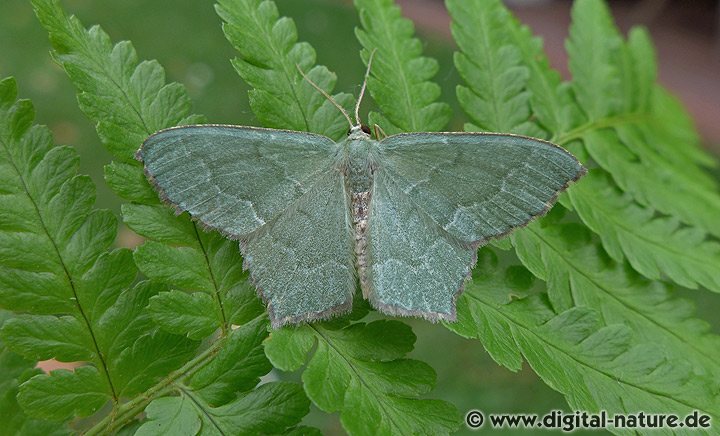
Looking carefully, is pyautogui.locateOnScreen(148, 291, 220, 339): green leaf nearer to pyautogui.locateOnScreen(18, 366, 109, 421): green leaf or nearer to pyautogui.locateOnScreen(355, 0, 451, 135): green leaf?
pyautogui.locateOnScreen(18, 366, 109, 421): green leaf

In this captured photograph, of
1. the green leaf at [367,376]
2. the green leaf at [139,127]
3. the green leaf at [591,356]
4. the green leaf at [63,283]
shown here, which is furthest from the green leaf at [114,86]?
Result: the green leaf at [591,356]

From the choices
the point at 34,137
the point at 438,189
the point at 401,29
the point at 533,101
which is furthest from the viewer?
the point at 533,101

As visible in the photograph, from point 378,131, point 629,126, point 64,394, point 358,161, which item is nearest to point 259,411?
point 64,394

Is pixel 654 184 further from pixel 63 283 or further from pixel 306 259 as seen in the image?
pixel 63 283

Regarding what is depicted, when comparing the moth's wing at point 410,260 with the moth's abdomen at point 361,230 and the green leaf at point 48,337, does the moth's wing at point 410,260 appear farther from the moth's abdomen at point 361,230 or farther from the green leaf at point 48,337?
the green leaf at point 48,337

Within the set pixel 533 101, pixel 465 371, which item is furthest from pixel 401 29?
pixel 465 371

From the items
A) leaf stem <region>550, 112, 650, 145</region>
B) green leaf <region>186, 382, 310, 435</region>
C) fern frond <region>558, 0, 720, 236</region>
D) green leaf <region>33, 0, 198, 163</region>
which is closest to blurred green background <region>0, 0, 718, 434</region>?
fern frond <region>558, 0, 720, 236</region>

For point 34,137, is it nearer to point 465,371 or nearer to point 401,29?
point 401,29
